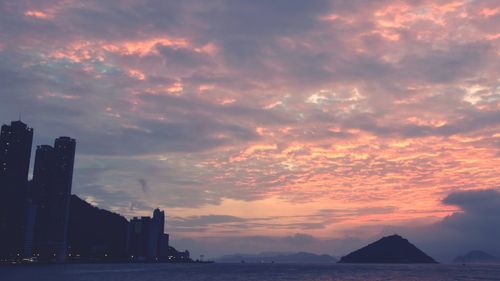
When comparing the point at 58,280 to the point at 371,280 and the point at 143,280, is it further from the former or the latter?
the point at 371,280

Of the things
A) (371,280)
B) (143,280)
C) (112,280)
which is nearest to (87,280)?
(112,280)

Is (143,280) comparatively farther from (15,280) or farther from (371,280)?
(371,280)

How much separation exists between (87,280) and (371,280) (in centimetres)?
11661

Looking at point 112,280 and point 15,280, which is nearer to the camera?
point 15,280

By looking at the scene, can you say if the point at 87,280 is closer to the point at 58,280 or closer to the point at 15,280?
the point at 58,280

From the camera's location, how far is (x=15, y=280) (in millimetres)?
178250

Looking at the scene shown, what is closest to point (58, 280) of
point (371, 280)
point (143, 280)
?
point (143, 280)

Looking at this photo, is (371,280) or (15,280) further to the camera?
(371,280)

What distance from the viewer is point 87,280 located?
190 meters

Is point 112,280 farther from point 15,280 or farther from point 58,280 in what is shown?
point 15,280

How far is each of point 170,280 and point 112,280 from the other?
23.2m

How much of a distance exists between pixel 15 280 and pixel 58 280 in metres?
15.2

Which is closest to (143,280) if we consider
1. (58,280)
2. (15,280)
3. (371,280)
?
(58,280)

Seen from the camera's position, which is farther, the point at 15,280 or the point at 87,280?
the point at 87,280
